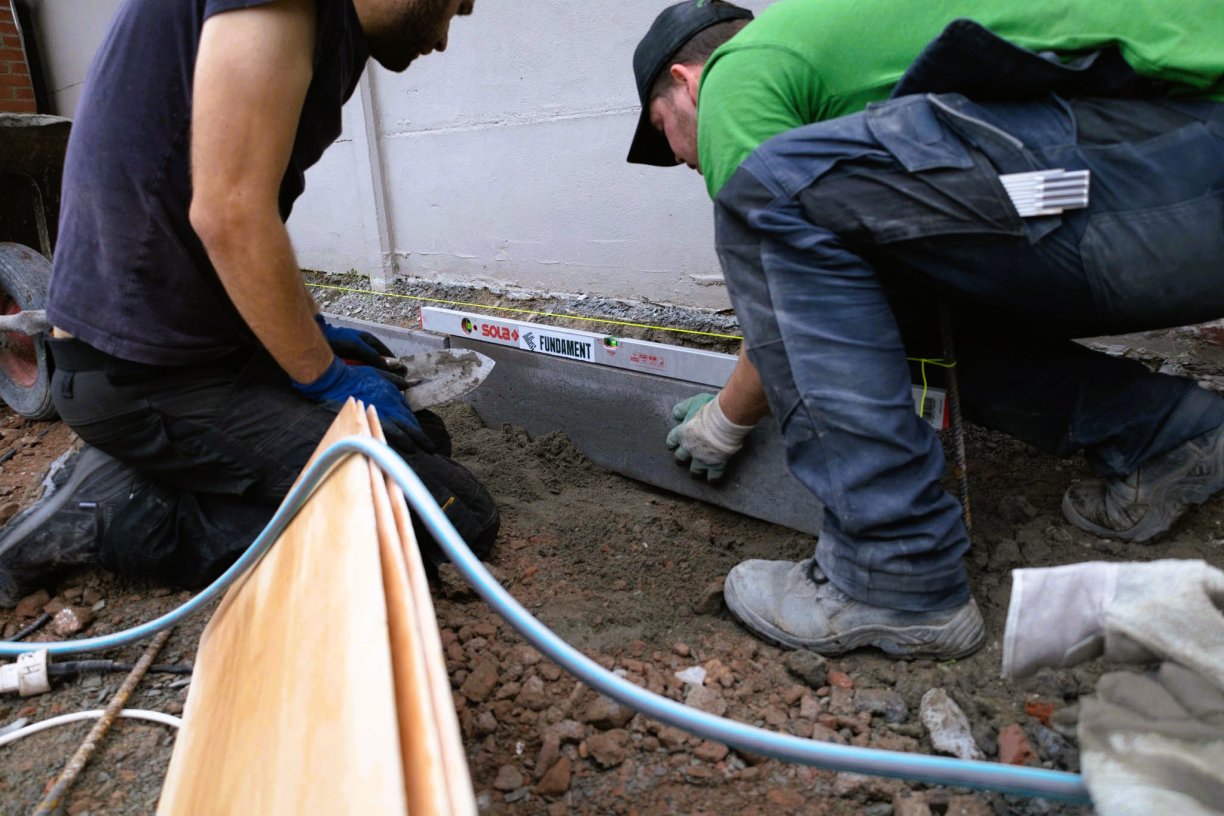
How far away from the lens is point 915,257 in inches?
55.0

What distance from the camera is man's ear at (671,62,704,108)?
1.83 metres

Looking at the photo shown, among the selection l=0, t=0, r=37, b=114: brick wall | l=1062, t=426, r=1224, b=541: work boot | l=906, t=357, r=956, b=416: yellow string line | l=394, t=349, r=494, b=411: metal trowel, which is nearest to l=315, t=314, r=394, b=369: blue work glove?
l=394, t=349, r=494, b=411: metal trowel

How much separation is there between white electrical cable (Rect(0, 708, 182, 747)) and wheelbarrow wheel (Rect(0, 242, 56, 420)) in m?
2.05

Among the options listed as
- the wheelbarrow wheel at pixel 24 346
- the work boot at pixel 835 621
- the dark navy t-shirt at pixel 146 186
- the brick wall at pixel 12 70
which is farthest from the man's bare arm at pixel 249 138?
the brick wall at pixel 12 70

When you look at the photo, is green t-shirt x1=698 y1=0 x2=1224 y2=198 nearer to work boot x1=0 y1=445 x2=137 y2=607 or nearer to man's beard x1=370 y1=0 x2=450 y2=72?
man's beard x1=370 y1=0 x2=450 y2=72

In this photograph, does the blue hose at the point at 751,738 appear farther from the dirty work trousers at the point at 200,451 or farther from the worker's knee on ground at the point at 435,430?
the worker's knee on ground at the point at 435,430

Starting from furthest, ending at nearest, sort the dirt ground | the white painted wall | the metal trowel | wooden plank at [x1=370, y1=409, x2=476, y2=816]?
1. the white painted wall
2. the metal trowel
3. the dirt ground
4. wooden plank at [x1=370, y1=409, x2=476, y2=816]

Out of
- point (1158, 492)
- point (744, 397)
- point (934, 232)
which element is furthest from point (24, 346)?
point (1158, 492)

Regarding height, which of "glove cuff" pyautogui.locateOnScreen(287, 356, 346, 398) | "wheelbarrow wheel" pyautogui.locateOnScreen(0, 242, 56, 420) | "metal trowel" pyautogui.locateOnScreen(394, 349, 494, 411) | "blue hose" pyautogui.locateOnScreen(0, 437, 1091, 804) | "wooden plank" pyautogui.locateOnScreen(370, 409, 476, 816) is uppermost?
"wooden plank" pyautogui.locateOnScreen(370, 409, 476, 816)

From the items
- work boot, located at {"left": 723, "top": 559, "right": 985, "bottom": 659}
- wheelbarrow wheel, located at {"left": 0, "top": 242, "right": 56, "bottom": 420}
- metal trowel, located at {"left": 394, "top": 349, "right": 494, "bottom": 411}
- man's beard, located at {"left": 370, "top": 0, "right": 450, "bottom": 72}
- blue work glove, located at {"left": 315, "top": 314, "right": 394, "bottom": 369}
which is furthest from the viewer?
wheelbarrow wheel, located at {"left": 0, "top": 242, "right": 56, "bottom": 420}

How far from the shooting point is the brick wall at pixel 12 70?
6.89m

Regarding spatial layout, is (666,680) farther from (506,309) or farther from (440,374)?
(506,309)

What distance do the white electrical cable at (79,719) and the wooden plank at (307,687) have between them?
0.12 meters

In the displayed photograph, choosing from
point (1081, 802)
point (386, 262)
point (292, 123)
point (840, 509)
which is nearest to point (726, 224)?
point (840, 509)
